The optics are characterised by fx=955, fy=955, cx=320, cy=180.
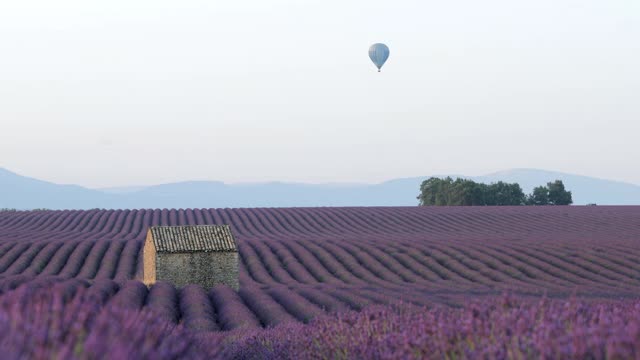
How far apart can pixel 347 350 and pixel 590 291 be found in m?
22.2

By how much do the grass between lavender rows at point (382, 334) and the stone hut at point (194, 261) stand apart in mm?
25035

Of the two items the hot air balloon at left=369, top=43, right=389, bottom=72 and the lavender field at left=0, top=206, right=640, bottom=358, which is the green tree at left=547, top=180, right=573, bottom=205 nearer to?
the lavender field at left=0, top=206, right=640, bottom=358

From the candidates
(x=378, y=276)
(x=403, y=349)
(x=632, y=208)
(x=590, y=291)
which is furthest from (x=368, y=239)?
(x=403, y=349)

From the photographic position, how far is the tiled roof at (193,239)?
33.8 metres

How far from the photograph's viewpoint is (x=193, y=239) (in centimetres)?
3434

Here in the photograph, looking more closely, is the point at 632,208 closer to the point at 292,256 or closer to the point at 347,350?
the point at 292,256

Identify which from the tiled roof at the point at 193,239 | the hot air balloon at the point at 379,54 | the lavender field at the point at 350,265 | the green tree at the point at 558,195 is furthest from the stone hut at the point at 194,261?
the green tree at the point at 558,195

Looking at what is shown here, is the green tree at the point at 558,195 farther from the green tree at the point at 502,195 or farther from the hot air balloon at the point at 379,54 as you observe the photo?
the hot air balloon at the point at 379,54

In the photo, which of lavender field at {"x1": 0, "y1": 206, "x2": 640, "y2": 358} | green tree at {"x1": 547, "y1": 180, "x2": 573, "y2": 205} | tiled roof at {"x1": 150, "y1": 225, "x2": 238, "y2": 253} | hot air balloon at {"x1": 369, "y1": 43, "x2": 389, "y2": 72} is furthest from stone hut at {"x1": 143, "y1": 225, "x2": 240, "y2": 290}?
green tree at {"x1": 547, "y1": 180, "x2": 573, "y2": 205}

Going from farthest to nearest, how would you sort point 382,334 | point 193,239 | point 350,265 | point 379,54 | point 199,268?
point 379,54, point 350,265, point 193,239, point 199,268, point 382,334

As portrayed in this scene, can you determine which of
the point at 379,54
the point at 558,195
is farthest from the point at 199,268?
the point at 558,195

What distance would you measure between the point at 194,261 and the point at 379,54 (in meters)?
42.1

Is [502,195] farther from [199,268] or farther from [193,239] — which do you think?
[199,268]

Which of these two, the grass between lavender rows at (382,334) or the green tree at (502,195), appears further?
the green tree at (502,195)
